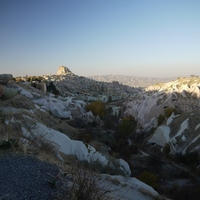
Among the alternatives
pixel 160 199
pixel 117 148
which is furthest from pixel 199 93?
pixel 160 199

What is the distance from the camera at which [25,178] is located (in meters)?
4.20

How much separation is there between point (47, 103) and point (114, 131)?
11.7 m

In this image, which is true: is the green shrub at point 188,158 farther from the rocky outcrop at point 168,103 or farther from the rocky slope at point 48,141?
the rocky outcrop at point 168,103

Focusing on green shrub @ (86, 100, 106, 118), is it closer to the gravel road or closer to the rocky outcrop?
the rocky outcrop

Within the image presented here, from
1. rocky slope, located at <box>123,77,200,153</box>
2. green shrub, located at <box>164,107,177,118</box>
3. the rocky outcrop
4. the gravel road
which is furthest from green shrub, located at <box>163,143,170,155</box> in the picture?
the gravel road

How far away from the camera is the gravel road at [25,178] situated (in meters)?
3.71

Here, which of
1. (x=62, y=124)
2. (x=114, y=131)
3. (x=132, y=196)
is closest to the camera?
(x=132, y=196)

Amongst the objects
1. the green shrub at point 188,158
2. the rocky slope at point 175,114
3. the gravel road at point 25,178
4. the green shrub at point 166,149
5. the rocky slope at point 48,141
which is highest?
the gravel road at point 25,178

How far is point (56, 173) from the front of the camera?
467 centimetres

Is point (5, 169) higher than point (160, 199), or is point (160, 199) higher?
point (5, 169)

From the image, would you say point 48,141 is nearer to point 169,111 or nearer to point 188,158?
point 188,158

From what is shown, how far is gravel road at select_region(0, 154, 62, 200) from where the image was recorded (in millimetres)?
3715

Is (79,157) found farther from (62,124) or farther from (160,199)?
(62,124)

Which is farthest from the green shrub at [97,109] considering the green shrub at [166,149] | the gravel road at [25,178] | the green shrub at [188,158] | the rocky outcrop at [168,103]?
the gravel road at [25,178]
